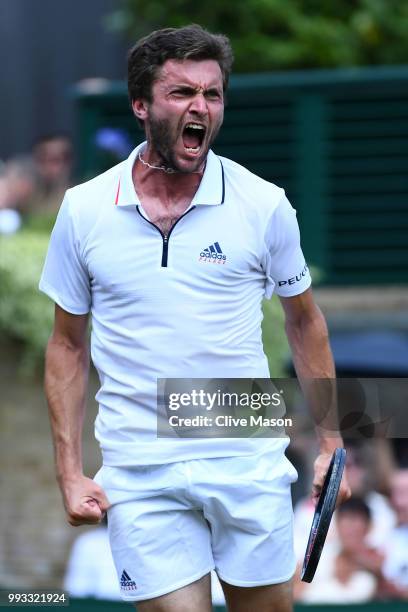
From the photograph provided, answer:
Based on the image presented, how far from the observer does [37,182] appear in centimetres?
894

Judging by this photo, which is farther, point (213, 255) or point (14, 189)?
point (14, 189)

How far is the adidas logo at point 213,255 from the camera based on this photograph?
3.65 m

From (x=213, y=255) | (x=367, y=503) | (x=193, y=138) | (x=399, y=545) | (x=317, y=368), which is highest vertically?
(x=193, y=138)

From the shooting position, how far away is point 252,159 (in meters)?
8.38

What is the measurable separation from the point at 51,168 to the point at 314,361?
560 centimetres

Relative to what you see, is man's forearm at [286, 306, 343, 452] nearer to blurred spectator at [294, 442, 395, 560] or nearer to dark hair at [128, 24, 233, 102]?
dark hair at [128, 24, 233, 102]

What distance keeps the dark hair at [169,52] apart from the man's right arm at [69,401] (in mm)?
672

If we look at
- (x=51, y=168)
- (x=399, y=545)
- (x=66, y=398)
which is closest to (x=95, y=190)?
(x=66, y=398)

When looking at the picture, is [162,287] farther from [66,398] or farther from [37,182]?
[37,182]

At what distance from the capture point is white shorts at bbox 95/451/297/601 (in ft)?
11.9

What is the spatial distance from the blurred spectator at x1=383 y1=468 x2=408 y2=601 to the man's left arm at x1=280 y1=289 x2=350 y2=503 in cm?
280

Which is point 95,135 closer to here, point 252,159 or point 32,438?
point 252,159

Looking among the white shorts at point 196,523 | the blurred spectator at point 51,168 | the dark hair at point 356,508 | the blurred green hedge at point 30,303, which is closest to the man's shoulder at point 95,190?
the white shorts at point 196,523

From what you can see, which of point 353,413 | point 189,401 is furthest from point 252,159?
point 189,401
